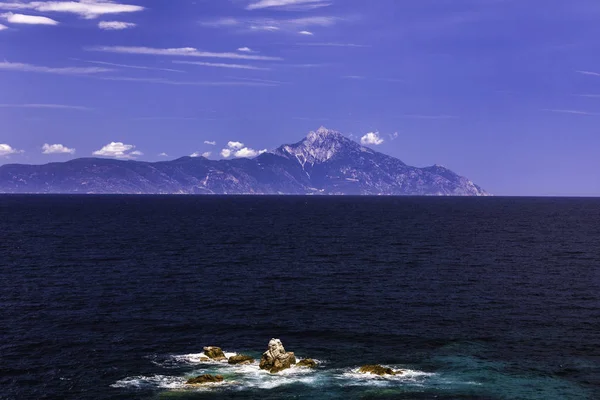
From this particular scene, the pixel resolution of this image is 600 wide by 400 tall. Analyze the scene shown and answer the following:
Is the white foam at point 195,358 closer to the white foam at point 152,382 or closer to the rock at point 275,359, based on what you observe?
the white foam at point 152,382

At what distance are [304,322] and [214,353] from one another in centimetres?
1772

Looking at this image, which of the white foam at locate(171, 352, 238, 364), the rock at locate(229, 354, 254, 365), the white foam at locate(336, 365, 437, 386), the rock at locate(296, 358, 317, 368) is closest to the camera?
the white foam at locate(336, 365, 437, 386)

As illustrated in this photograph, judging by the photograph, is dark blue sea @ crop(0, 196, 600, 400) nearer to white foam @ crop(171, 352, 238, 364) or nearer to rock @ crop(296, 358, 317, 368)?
white foam @ crop(171, 352, 238, 364)

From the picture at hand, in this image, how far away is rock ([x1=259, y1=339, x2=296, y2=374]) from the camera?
56.5 meters

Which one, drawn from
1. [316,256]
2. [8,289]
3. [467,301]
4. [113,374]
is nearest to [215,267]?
[316,256]

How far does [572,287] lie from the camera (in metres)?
99.1

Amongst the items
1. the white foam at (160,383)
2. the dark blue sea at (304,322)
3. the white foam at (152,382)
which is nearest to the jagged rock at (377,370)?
the dark blue sea at (304,322)

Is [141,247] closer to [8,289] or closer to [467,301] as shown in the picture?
[8,289]

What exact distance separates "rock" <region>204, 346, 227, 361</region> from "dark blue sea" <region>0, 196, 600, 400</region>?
159 centimetres

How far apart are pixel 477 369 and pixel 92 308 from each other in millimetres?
53196

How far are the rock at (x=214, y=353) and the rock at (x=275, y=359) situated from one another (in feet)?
18.0

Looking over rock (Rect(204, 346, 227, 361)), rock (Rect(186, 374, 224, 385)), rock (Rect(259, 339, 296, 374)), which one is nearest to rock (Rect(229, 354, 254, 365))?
rock (Rect(204, 346, 227, 361))

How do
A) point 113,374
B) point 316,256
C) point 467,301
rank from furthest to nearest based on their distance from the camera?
point 316,256, point 467,301, point 113,374

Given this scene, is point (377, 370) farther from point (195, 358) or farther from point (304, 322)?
point (304, 322)
